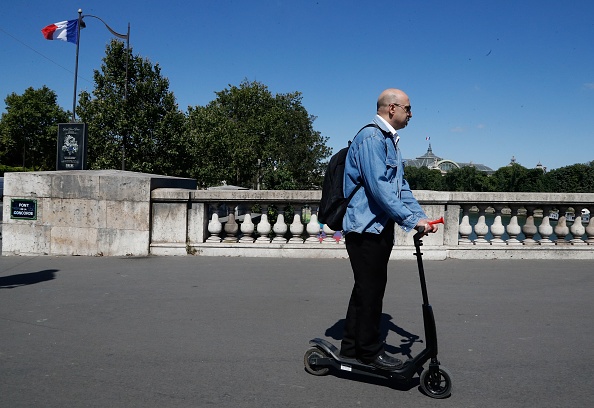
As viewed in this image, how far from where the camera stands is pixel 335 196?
3582 millimetres

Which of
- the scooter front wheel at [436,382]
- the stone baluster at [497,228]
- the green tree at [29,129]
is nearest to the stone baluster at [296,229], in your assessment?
the stone baluster at [497,228]

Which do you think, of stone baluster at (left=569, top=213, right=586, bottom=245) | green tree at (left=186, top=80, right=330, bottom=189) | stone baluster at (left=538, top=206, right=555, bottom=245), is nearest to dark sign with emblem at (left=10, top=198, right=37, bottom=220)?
stone baluster at (left=538, top=206, right=555, bottom=245)

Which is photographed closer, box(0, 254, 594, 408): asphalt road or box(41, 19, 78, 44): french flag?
box(0, 254, 594, 408): asphalt road

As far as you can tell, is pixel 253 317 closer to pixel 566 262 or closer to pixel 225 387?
pixel 225 387

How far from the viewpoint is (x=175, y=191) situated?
26.8 ft

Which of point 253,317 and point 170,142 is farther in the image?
point 170,142

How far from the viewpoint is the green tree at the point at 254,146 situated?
4225cm

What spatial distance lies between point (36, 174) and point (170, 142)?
23086 millimetres

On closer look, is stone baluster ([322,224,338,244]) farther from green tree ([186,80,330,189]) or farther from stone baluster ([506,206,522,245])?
green tree ([186,80,330,189])

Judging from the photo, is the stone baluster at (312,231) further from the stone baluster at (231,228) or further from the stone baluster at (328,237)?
the stone baluster at (231,228)

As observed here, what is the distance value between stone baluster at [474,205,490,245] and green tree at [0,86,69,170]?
68.8 metres

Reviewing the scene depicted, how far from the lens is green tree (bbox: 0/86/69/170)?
6894 cm

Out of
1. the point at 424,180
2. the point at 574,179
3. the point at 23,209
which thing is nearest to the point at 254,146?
the point at 23,209

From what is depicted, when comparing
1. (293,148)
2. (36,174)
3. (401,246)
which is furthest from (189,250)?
(293,148)
